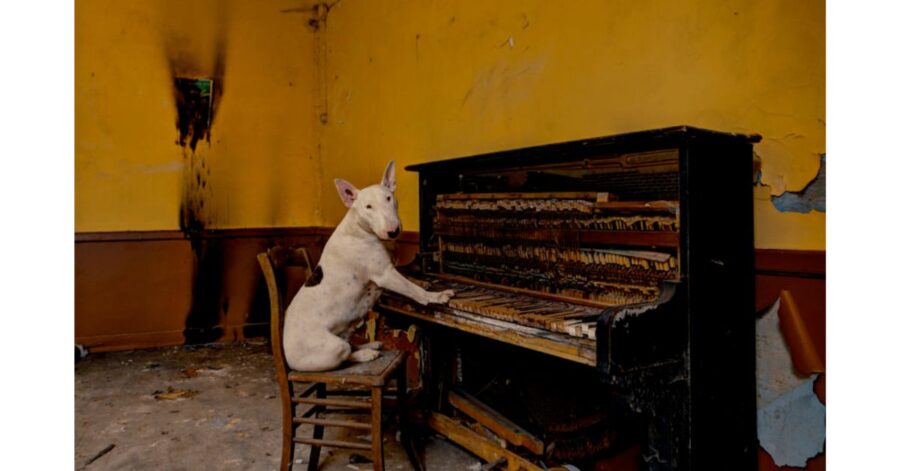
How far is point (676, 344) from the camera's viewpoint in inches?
80.8

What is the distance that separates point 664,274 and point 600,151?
0.52m

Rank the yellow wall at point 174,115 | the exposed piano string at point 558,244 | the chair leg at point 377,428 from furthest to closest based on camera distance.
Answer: the yellow wall at point 174,115 < the chair leg at point 377,428 < the exposed piano string at point 558,244

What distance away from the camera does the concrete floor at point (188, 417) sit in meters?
3.34

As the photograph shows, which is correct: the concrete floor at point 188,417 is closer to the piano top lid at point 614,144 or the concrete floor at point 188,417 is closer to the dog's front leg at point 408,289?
the dog's front leg at point 408,289

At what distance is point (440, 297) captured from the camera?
277 cm

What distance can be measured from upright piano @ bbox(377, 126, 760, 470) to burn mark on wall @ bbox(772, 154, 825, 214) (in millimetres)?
140

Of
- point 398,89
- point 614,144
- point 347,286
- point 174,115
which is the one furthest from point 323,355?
point 174,115

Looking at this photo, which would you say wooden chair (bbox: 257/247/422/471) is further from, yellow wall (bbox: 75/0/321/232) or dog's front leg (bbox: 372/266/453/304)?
yellow wall (bbox: 75/0/321/232)

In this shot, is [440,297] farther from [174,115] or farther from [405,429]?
[174,115]

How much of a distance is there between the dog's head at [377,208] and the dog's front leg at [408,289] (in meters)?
0.18

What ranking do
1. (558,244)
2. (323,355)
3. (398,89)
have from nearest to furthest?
(558,244)
(323,355)
(398,89)

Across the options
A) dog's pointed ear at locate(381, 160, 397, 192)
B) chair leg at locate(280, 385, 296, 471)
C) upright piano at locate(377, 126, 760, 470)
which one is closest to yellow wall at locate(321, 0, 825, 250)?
upright piano at locate(377, 126, 760, 470)

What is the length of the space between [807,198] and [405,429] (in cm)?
216

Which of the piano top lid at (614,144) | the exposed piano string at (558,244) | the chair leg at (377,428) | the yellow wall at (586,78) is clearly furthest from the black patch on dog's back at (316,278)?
the yellow wall at (586,78)
